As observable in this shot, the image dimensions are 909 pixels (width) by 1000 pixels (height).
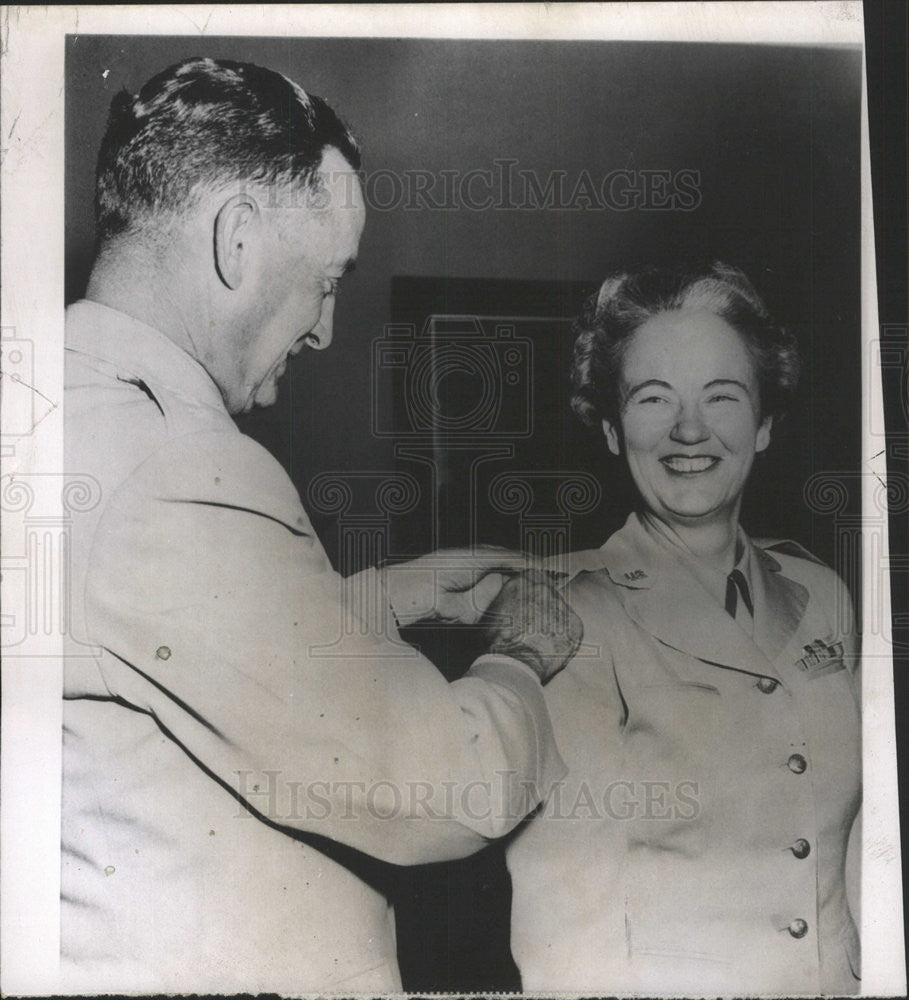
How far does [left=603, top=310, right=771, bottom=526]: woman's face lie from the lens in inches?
88.0

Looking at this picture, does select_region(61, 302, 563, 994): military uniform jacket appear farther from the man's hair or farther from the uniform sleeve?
the man's hair

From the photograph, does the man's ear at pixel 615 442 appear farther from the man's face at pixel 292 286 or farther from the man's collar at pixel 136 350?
the man's collar at pixel 136 350

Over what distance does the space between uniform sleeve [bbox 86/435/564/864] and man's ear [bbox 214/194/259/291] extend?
15.6 inches

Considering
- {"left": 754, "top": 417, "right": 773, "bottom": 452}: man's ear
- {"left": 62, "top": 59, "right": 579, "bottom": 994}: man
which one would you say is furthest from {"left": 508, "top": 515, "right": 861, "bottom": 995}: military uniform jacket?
{"left": 754, "top": 417, "right": 773, "bottom": 452}: man's ear

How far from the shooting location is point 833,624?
2279mm

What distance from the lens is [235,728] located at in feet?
7.06

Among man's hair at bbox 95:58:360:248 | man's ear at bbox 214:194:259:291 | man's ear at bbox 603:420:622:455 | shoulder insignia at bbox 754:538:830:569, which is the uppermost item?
man's hair at bbox 95:58:360:248

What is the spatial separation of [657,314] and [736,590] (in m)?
0.69

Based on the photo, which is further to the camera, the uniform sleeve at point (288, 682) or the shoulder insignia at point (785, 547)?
the shoulder insignia at point (785, 547)

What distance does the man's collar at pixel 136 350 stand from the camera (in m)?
2.18

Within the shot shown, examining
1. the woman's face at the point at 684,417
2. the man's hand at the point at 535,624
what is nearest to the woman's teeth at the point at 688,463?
the woman's face at the point at 684,417

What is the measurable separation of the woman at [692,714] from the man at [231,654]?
149 mm

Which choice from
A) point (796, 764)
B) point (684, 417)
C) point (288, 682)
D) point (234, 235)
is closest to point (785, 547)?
point (684, 417)

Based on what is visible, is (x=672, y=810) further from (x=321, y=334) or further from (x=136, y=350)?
(x=136, y=350)
